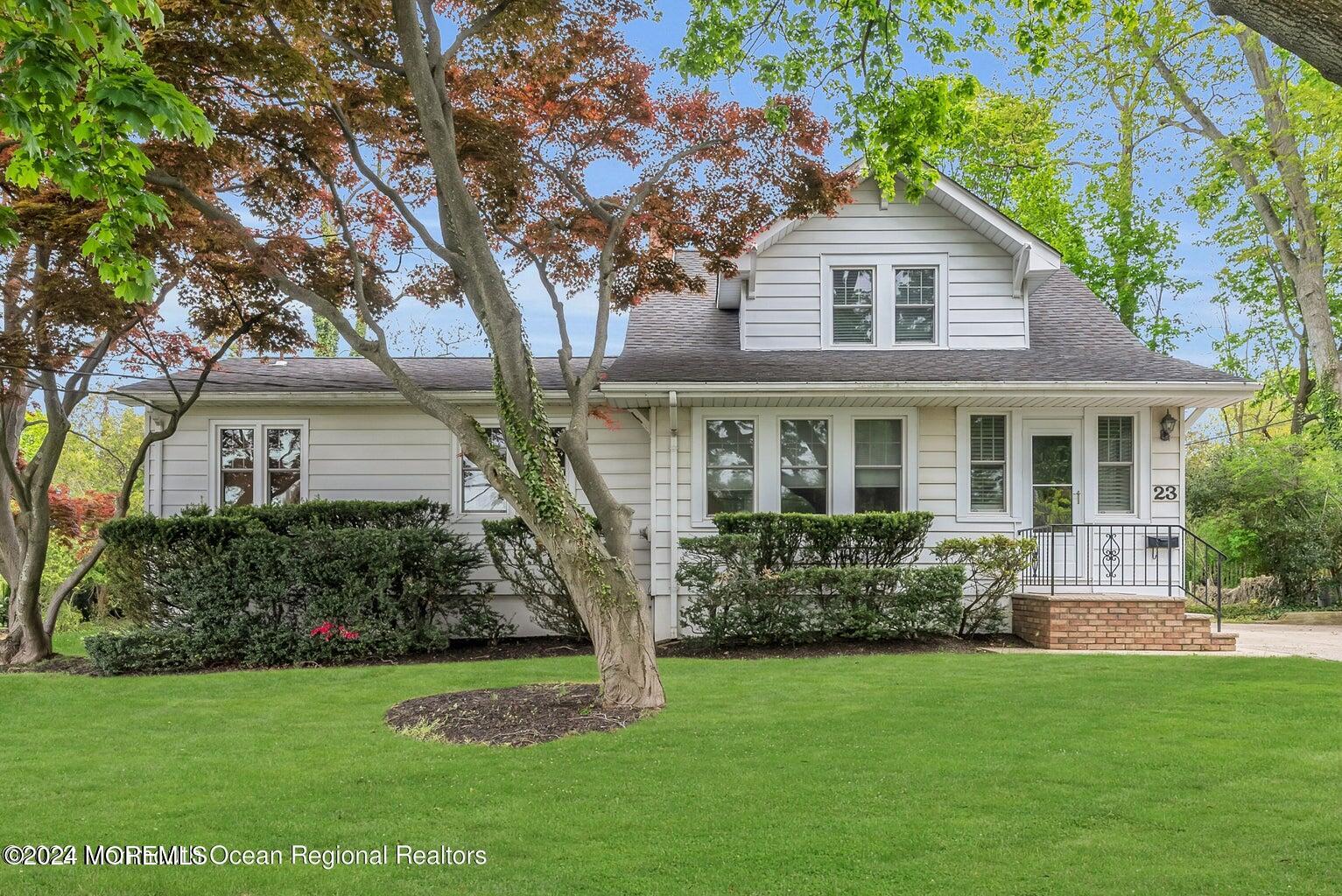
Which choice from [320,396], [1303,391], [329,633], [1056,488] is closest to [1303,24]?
[1056,488]

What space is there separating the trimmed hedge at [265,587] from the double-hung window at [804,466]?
4367 mm

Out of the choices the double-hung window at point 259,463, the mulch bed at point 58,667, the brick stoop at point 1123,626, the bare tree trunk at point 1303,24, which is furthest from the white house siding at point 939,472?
the bare tree trunk at point 1303,24

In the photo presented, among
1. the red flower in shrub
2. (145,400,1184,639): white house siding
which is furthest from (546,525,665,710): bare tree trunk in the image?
(145,400,1184,639): white house siding

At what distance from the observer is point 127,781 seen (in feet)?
18.0

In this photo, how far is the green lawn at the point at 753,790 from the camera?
3.98 meters

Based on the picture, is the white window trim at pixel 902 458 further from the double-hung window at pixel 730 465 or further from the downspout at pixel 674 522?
the downspout at pixel 674 522

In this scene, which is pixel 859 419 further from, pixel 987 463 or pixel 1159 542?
pixel 1159 542

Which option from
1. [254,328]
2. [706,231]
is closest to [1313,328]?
[706,231]

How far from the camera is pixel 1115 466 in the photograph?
11.9 meters

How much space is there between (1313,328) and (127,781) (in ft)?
64.1

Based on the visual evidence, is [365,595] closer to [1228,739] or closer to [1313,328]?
[1228,739]

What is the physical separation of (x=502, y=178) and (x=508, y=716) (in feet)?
17.1

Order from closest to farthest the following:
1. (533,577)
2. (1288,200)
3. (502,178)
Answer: (502,178), (533,577), (1288,200)

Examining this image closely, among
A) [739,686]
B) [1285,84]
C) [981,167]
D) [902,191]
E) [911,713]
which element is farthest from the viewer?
[981,167]
